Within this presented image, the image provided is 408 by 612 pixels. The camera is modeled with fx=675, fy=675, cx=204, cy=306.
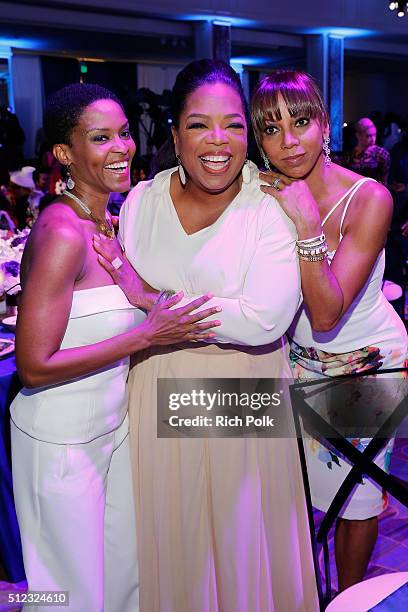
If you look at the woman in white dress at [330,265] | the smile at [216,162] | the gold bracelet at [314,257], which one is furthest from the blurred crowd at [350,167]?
the gold bracelet at [314,257]

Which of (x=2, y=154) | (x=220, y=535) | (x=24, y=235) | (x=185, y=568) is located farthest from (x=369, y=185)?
(x=2, y=154)

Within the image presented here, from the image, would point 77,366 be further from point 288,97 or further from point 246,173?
point 288,97

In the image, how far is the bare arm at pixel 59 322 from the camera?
59.2 inches

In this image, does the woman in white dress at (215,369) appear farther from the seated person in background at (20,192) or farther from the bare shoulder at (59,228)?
the seated person in background at (20,192)

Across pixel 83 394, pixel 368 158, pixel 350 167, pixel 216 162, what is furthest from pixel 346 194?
pixel 368 158

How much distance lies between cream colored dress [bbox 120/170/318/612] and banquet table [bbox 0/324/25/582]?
67cm

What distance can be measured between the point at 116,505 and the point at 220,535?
282 mm

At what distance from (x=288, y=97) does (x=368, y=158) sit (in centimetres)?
491

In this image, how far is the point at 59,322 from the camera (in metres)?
1.53

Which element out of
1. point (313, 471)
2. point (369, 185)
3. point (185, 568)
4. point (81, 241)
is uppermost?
point (369, 185)

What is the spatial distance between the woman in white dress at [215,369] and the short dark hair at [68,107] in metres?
0.21

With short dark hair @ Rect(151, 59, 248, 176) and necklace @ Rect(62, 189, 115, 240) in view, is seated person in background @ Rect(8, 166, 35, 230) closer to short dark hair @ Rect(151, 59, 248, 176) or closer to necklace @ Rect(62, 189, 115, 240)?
necklace @ Rect(62, 189, 115, 240)

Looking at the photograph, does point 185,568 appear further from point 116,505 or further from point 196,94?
point 196,94

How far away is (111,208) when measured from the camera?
15.5 feet
